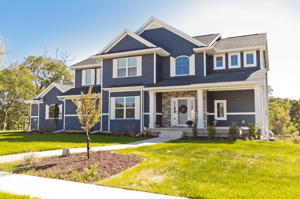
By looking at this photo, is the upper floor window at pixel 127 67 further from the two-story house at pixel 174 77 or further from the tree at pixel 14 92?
the tree at pixel 14 92

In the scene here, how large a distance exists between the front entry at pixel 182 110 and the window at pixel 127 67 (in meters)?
3.74

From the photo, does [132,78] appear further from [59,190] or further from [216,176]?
[59,190]

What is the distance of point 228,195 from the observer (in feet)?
14.4

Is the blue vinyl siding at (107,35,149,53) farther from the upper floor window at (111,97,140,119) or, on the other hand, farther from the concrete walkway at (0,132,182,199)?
the concrete walkway at (0,132,182,199)

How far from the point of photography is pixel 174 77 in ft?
58.6

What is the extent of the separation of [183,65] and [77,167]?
1284 centimetres

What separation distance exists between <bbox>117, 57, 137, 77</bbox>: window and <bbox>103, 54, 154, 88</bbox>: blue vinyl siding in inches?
15.3

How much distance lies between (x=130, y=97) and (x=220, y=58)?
7254 millimetres

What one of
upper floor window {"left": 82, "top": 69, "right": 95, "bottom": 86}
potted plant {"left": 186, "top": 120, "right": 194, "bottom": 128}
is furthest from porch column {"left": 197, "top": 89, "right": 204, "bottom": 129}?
upper floor window {"left": 82, "top": 69, "right": 95, "bottom": 86}

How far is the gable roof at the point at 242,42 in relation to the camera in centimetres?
1725

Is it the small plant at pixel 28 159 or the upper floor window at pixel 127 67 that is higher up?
the upper floor window at pixel 127 67

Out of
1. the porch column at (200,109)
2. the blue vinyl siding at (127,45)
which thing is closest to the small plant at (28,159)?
the porch column at (200,109)

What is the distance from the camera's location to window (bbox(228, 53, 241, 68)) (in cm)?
1733

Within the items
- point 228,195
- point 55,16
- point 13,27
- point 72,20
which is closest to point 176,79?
point 72,20
